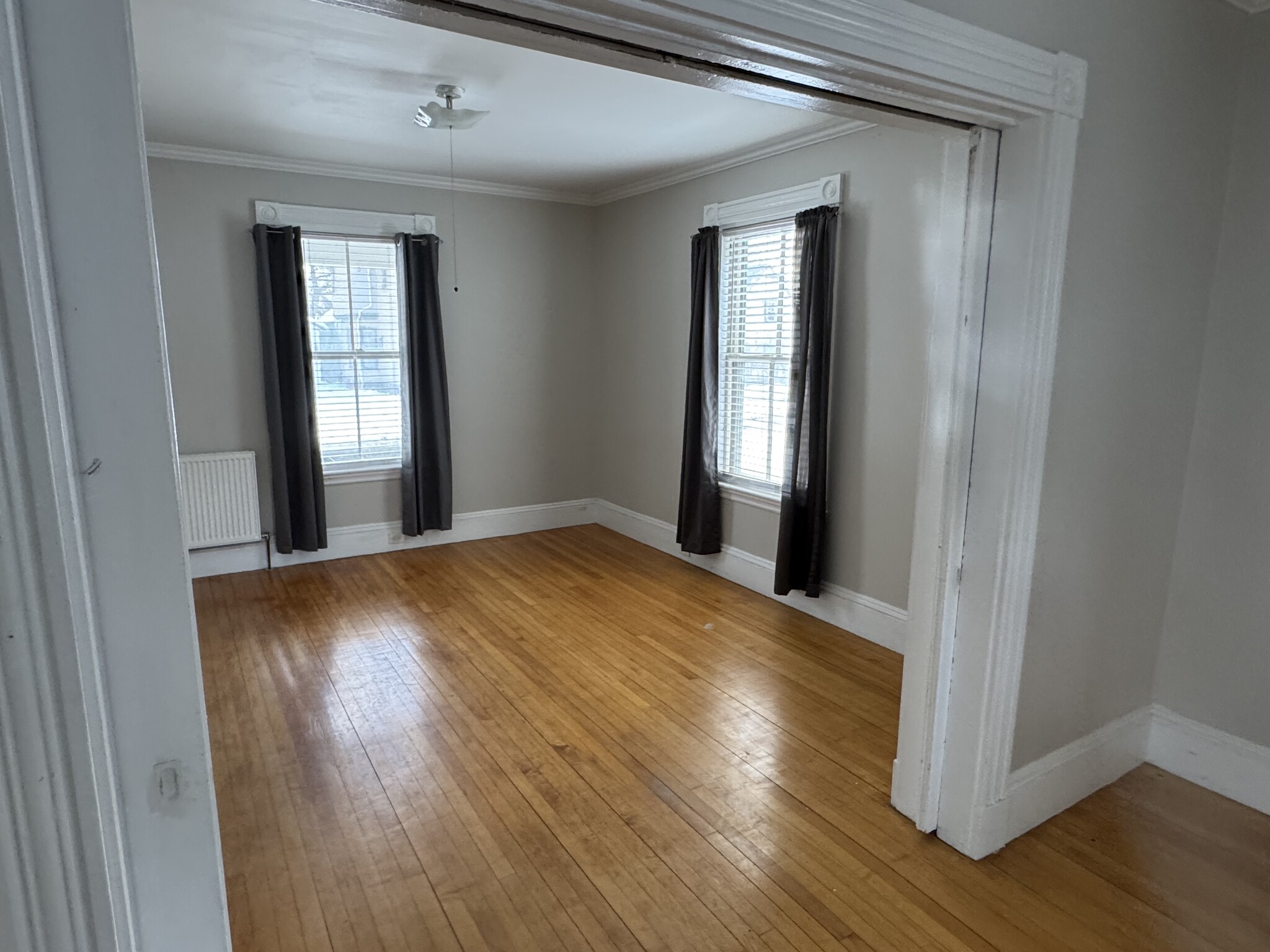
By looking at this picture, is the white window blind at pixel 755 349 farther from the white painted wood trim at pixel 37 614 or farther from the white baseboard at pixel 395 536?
the white painted wood trim at pixel 37 614

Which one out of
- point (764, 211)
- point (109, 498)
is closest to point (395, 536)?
point (764, 211)

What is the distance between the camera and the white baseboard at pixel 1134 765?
7.43 feet

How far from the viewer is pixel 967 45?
1616 mm

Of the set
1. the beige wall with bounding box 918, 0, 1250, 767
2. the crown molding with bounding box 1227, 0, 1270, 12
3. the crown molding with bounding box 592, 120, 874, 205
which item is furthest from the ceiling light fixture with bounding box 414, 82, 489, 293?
the crown molding with bounding box 1227, 0, 1270, 12

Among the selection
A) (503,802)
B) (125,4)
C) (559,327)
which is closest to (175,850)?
(125,4)

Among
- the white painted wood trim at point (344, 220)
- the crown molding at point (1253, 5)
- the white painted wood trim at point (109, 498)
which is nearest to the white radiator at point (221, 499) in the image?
the white painted wood trim at point (344, 220)

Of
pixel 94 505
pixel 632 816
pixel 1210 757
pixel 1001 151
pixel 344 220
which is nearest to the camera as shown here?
pixel 94 505

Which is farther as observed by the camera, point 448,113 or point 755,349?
point 755,349

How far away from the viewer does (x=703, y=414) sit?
460 centimetres

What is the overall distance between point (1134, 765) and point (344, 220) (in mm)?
5092

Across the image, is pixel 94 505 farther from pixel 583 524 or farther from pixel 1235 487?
pixel 583 524

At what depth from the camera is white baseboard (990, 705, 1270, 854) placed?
226cm

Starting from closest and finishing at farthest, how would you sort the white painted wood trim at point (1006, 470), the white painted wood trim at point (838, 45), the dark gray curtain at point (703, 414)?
the white painted wood trim at point (838, 45)
the white painted wood trim at point (1006, 470)
the dark gray curtain at point (703, 414)

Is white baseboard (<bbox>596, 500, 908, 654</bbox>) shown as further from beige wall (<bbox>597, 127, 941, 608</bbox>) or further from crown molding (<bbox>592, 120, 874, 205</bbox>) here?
crown molding (<bbox>592, 120, 874, 205</bbox>)
